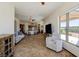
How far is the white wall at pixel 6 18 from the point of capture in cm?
365

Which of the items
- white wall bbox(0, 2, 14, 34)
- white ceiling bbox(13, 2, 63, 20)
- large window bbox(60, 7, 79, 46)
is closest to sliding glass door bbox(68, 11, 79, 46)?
large window bbox(60, 7, 79, 46)

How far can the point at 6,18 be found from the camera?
3.96 meters

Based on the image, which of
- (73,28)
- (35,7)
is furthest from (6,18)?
(73,28)

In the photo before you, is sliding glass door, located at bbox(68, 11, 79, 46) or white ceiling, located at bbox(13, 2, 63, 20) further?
white ceiling, located at bbox(13, 2, 63, 20)

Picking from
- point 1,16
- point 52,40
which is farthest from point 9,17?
point 52,40

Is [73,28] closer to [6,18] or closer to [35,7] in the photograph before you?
[35,7]

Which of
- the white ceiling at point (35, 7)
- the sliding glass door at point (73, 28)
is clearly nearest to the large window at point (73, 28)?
the sliding glass door at point (73, 28)

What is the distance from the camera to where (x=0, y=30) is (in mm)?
3574

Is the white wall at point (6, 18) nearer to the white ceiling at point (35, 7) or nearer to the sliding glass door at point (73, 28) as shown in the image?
the white ceiling at point (35, 7)

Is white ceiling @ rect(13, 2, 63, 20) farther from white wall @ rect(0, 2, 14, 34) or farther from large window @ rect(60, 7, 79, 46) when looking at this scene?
large window @ rect(60, 7, 79, 46)

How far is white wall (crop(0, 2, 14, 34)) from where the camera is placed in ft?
12.0

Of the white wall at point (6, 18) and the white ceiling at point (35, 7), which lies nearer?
the white wall at point (6, 18)

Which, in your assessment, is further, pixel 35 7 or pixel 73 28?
pixel 35 7

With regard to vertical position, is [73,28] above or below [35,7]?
below
